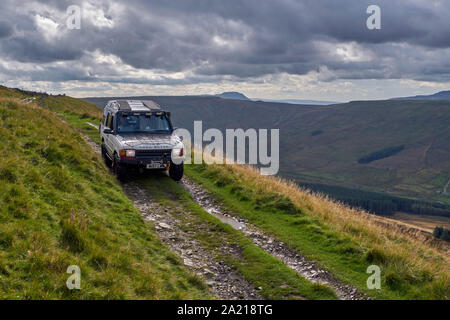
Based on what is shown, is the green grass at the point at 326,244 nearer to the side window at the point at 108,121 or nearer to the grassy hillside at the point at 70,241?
the grassy hillside at the point at 70,241

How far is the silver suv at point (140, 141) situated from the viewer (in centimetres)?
1389

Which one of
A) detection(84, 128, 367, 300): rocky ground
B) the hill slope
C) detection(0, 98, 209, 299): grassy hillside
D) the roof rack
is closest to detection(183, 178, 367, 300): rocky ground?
detection(84, 128, 367, 300): rocky ground

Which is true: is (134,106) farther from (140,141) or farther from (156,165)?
(156,165)

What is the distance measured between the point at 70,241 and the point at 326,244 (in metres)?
6.45

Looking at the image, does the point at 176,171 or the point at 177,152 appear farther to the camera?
the point at 176,171

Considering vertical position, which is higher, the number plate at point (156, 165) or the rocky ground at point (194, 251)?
the number plate at point (156, 165)

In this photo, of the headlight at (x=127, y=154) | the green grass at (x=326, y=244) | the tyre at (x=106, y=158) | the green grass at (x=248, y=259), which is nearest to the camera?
the green grass at (x=248, y=259)

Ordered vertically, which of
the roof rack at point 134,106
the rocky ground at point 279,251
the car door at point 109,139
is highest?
the roof rack at point 134,106

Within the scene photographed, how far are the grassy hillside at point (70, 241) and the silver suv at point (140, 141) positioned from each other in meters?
2.35

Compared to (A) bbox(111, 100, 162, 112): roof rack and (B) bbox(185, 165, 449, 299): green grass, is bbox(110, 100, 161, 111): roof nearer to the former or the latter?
(A) bbox(111, 100, 162, 112): roof rack

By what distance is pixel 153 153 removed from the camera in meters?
14.0

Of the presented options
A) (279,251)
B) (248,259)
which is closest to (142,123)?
(279,251)

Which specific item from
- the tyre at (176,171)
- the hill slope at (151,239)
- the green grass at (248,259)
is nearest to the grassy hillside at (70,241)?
the hill slope at (151,239)
